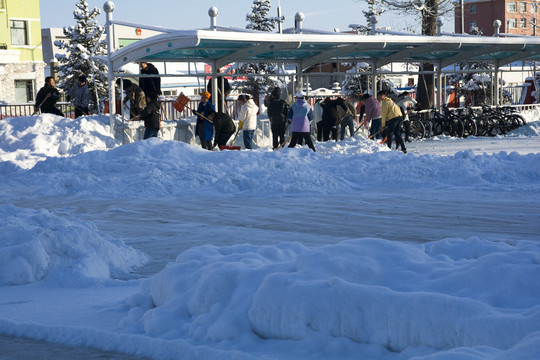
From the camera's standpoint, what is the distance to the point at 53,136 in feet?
63.9

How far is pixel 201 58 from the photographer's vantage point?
21.5 m

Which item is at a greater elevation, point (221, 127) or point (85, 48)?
point (85, 48)

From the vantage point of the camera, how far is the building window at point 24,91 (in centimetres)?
4456

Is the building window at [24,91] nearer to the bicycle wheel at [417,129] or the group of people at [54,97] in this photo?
the group of people at [54,97]

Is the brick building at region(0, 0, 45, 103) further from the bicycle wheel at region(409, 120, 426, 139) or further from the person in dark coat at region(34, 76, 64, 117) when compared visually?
the bicycle wheel at region(409, 120, 426, 139)

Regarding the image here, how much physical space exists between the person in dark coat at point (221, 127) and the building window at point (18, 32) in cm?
3155

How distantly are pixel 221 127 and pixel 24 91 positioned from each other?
29.5 meters

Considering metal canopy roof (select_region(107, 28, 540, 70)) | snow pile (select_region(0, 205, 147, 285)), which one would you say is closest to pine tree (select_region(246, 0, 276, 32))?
metal canopy roof (select_region(107, 28, 540, 70))

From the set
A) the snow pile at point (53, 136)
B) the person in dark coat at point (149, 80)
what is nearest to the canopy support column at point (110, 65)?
the snow pile at point (53, 136)

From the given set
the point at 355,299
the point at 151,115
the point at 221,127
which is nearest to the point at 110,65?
the point at 151,115

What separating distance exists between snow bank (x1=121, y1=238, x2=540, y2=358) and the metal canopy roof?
1285cm

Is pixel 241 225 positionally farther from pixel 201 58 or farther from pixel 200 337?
pixel 201 58

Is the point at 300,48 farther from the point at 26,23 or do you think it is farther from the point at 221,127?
the point at 26,23

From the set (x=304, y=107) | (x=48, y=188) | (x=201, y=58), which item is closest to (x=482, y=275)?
(x=48, y=188)
